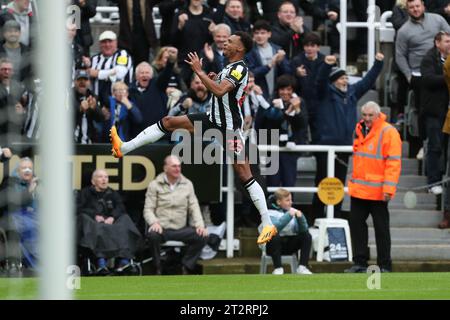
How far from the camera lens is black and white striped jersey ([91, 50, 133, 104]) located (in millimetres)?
16781

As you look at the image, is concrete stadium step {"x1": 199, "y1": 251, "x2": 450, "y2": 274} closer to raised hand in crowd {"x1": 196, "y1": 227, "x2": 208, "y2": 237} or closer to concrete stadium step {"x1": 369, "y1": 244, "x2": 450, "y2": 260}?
concrete stadium step {"x1": 369, "y1": 244, "x2": 450, "y2": 260}

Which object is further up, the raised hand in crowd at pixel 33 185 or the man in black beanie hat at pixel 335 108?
the man in black beanie hat at pixel 335 108

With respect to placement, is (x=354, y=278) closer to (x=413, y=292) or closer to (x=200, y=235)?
(x=413, y=292)

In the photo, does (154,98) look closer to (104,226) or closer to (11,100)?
(104,226)

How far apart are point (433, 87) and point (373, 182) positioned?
8.43ft

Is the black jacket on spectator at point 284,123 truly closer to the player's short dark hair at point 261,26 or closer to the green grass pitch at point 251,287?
the player's short dark hair at point 261,26

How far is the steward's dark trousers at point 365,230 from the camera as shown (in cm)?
1478

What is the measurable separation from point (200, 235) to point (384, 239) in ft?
7.81

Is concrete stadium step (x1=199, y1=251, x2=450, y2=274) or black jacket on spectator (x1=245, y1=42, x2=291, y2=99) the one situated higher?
black jacket on spectator (x1=245, y1=42, x2=291, y2=99)

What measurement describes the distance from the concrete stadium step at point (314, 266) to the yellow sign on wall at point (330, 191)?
786 millimetres

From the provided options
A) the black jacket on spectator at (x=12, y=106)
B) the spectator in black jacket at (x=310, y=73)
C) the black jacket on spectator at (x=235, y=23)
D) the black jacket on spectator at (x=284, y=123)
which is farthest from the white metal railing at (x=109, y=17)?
the black jacket on spectator at (x=12, y=106)

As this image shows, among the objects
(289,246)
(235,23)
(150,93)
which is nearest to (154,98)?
(150,93)

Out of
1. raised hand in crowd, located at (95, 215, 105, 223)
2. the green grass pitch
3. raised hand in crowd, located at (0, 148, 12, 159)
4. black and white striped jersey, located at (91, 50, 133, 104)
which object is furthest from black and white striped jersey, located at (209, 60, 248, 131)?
black and white striped jersey, located at (91, 50, 133, 104)

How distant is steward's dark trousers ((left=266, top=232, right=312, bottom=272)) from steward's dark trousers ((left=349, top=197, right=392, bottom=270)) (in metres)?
0.67
